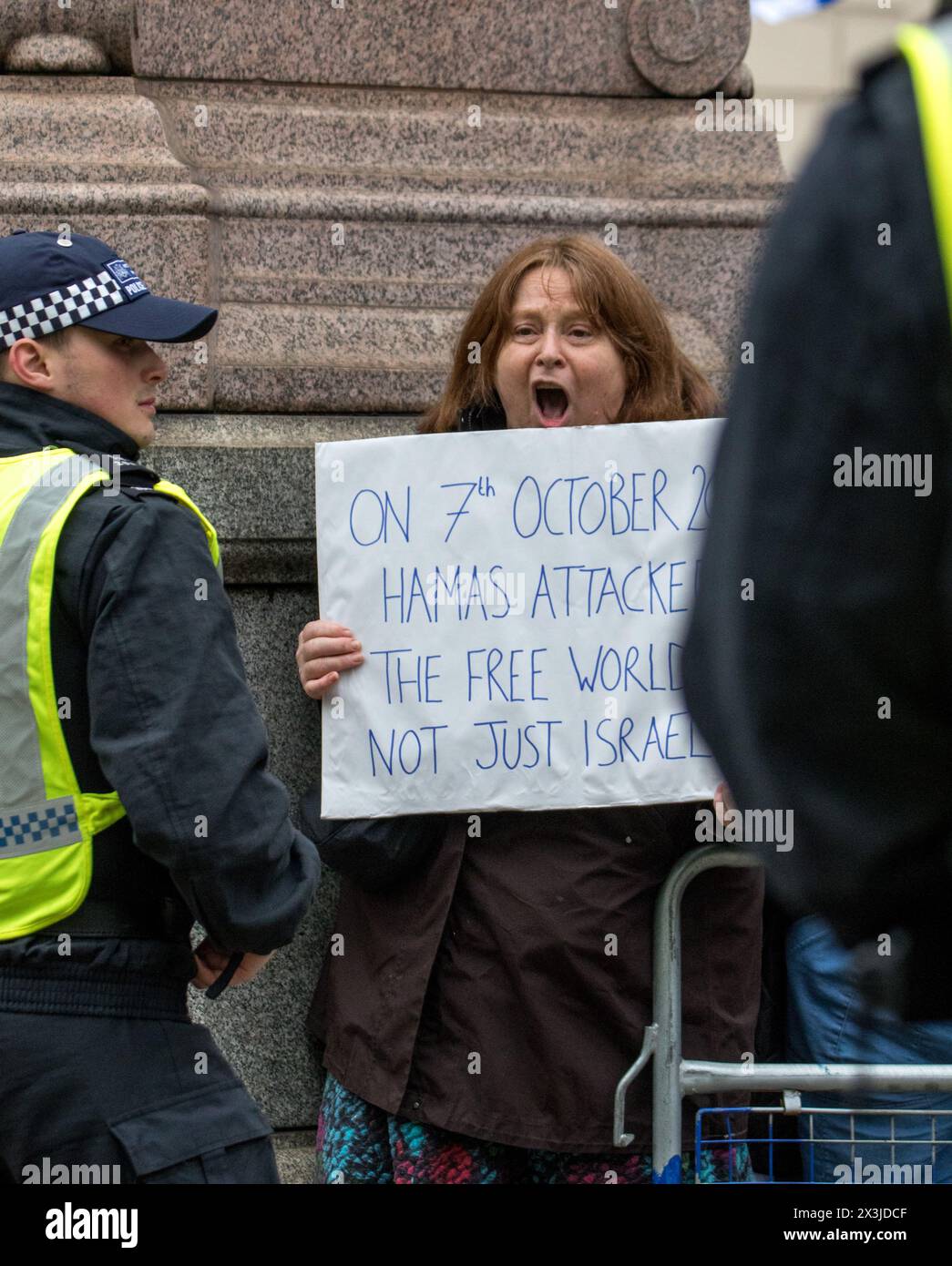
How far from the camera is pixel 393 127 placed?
458 centimetres

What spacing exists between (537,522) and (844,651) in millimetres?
2485

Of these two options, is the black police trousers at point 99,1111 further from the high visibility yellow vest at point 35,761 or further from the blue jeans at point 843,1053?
the blue jeans at point 843,1053

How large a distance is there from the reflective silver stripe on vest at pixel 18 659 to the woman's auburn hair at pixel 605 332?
1359 millimetres

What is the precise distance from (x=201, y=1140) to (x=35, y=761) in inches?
23.2

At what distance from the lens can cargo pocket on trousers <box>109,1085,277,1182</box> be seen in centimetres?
247

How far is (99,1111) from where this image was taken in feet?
8.20

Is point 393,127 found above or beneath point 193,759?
above

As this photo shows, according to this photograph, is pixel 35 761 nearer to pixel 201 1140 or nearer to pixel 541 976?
pixel 201 1140

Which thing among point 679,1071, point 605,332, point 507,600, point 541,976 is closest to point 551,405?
point 605,332

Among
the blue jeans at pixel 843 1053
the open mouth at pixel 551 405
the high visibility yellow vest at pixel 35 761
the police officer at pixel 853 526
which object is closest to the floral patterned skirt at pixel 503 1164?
the blue jeans at pixel 843 1053

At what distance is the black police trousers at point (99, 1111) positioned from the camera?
8.18 feet
